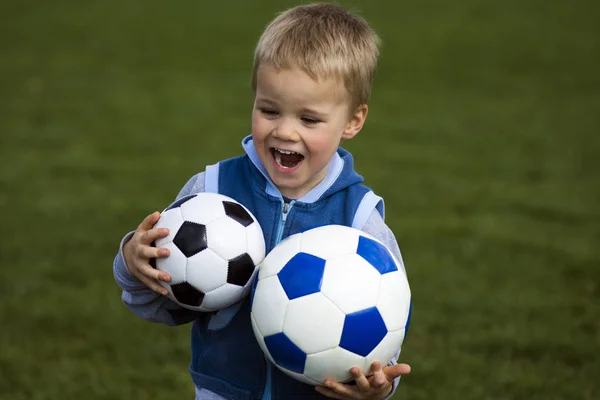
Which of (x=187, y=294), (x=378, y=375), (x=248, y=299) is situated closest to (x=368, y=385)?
(x=378, y=375)

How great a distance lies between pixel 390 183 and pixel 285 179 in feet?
16.2

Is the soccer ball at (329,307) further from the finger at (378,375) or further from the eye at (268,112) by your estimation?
the eye at (268,112)

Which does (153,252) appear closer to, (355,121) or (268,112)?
(268,112)

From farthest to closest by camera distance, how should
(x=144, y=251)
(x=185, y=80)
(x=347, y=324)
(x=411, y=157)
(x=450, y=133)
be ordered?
1. (x=185, y=80)
2. (x=450, y=133)
3. (x=411, y=157)
4. (x=144, y=251)
5. (x=347, y=324)

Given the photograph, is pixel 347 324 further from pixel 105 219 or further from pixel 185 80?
pixel 185 80

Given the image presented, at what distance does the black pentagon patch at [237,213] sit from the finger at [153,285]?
337mm

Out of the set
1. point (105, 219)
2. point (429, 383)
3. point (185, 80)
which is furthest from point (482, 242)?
point (185, 80)

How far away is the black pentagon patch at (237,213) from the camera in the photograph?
2939 mm

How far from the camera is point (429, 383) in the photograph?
4.63 metres

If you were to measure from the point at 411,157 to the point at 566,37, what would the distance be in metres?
8.13

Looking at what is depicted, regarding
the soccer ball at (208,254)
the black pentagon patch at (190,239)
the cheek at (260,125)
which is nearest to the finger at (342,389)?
the soccer ball at (208,254)

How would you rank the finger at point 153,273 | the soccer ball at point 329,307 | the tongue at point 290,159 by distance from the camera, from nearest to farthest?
the soccer ball at point 329,307 → the finger at point 153,273 → the tongue at point 290,159

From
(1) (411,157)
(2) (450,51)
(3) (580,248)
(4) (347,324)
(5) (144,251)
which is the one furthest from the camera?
(2) (450,51)

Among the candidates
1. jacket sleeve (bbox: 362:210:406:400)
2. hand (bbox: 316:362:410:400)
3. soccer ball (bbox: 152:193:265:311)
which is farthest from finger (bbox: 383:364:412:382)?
soccer ball (bbox: 152:193:265:311)
